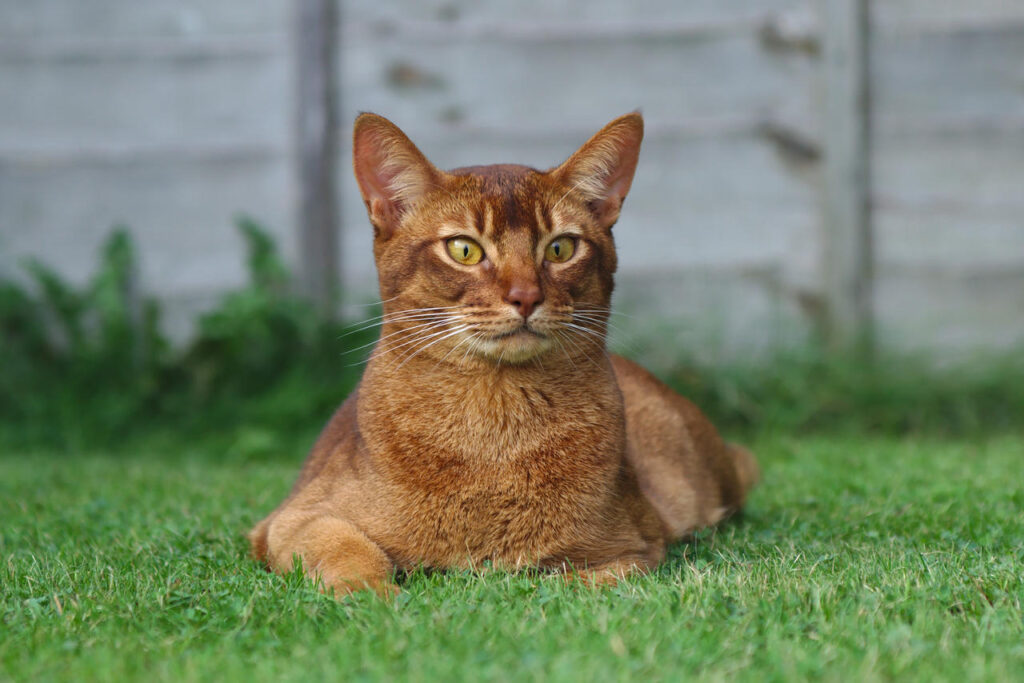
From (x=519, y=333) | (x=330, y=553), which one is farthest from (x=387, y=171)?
(x=330, y=553)

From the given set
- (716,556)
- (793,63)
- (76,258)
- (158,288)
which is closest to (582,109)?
(793,63)

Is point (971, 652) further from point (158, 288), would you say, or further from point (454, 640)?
point (158, 288)

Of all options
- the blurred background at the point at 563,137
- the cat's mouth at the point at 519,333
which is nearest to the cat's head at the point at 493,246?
the cat's mouth at the point at 519,333

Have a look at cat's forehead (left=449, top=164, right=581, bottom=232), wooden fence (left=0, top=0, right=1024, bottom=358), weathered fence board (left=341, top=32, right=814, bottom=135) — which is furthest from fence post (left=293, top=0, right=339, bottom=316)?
cat's forehead (left=449, top=164, right=581, bottom=232)

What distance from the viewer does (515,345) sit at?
8.40 feet

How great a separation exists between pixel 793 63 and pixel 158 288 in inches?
146

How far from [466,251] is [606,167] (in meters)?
0.52

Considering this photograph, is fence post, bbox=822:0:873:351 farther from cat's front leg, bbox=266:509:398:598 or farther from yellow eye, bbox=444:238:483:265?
cat's front leg, bbox=266:509:398:598

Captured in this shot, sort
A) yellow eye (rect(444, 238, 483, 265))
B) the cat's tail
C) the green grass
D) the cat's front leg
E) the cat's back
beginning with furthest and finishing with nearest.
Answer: the cat's tail, the cat's back, yellow eye (rect(444, 238, 483, 265)), the cat's front leg, the green grass

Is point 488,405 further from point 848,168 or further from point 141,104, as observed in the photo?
point 141,104

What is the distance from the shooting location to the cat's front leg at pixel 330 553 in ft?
8.00

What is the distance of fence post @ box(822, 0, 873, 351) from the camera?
585cm

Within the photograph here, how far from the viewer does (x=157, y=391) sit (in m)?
5.72

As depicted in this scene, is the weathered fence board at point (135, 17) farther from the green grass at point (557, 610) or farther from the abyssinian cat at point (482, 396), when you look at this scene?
the abyssinian cat at point (482, 396)
